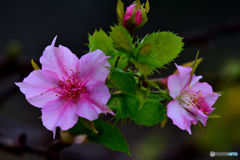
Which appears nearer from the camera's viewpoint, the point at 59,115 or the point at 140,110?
the point at 59,115

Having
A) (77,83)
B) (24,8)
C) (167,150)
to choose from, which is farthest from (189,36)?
(24,8)

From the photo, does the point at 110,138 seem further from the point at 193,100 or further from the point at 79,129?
the point at 193,100

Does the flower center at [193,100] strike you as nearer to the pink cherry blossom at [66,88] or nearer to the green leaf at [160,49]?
the green leaf at [160,49]

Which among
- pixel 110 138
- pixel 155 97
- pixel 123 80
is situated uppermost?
pixel 123 80

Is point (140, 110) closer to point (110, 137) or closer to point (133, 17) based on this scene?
point (110, 137)

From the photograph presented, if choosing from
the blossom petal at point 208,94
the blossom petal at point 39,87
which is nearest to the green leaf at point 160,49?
the blossom petal at point 208,94

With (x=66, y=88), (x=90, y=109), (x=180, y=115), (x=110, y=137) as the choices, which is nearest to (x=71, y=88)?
(x=66, y=88)

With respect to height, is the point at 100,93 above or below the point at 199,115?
above
